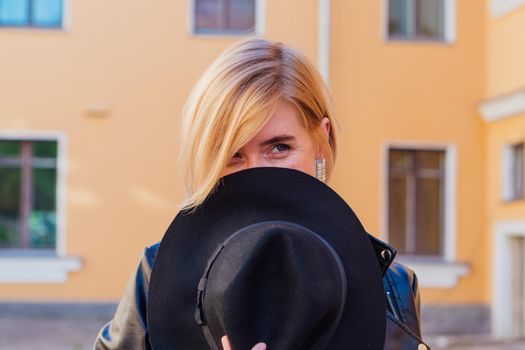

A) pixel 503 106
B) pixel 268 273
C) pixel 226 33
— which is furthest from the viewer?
pixel 226 33

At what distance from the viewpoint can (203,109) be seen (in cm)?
155

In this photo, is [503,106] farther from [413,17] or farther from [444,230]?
[444,230]

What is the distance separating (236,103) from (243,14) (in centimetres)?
1039

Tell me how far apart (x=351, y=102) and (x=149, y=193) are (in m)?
2.75

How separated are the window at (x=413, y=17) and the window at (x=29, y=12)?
4.19 m

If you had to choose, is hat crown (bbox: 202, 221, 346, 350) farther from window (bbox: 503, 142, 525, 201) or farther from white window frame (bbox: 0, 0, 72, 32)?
white window frame (bbox: 0, 0, 72, 32)

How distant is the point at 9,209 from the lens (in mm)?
11578

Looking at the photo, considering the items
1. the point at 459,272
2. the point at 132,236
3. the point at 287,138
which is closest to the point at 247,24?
the point at 132,236

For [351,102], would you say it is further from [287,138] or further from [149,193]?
[287,138]

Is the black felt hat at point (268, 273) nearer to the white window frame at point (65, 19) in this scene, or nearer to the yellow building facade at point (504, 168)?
the yellow building facade at point (504, 168)

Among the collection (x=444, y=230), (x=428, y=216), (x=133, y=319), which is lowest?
(x=444, y=230)

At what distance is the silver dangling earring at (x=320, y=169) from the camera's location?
1.68 metres

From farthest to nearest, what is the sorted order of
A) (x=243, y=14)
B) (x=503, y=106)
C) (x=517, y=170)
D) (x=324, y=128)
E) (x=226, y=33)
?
1. (x=243, y=14)
2. (x=226, y=33)
3. (x=517, y=170)
4. (x=503, y=106)
5. (x=324, y=128)

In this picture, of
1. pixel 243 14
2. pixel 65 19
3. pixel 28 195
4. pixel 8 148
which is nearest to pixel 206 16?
pixel 243 14
